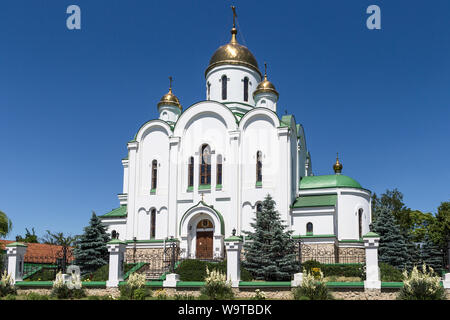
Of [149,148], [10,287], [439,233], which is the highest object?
[149,148]

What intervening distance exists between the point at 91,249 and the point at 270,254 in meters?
9.58

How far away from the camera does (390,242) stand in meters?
24.7

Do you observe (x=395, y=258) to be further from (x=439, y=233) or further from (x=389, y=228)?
(x=439, y=233)

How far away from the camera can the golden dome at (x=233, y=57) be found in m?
30.3

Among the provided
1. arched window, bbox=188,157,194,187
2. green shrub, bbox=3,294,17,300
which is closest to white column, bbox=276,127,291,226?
arched window, bbox=188,157,194,187

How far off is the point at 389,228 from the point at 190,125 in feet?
41.5

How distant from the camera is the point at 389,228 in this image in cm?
2516

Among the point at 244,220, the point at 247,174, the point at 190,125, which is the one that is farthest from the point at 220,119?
the point at 244,220

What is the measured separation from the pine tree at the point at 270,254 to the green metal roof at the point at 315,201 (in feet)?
12.9

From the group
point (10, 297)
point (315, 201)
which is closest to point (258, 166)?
point (315, 201)

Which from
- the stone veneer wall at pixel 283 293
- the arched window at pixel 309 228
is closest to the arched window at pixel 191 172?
the arched window at pixel 309 228

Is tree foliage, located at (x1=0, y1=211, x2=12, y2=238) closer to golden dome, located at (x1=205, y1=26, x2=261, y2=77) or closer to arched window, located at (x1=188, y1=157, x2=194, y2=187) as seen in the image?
arched window, located at (x1=188, y1=157, x2=194, y2=187)

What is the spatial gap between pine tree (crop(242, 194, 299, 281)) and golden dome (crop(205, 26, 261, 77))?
1263 centimetres
